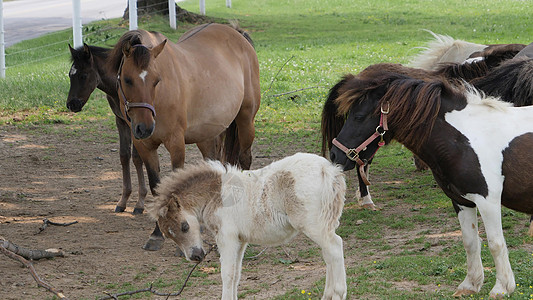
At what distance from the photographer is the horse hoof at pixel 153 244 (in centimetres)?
642

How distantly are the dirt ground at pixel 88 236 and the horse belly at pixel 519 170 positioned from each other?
1.78 metres

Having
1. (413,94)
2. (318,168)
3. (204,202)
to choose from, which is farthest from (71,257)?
(413,94)

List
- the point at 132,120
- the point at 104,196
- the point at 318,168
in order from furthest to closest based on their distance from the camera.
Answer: the point at 104,196 → the point at 132,120 → the point at 318,168

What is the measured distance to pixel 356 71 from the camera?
47.2ft

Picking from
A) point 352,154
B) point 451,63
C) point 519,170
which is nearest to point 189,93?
point 352,154

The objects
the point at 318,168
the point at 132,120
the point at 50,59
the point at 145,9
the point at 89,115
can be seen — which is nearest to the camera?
the point at 318,168

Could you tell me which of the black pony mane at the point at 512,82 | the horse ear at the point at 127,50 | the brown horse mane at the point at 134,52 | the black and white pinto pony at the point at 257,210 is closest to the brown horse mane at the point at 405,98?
the black and white pinto pony at the point at 257,210

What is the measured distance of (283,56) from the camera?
1673 centimetres

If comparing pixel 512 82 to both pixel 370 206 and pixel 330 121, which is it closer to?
pixel 330 121

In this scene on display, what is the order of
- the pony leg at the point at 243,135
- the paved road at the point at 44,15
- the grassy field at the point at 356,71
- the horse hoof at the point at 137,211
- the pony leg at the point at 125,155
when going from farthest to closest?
1. the paved road at the point at 44,15
2. the pony leg at the point at 243,135
3. the pony leg at the point at 125,155
4. the horse hoof at the point at 137,211
5. the grassy field at the point at 356,71

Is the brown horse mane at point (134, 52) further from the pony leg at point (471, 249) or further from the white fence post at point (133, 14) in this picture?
the white fence post at point (133, 14)

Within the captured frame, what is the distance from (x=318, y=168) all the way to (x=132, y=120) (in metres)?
2.08

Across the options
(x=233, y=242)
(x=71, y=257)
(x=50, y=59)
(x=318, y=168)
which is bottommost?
(x=50, y=59)

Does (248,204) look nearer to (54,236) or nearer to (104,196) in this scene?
(54,236)
